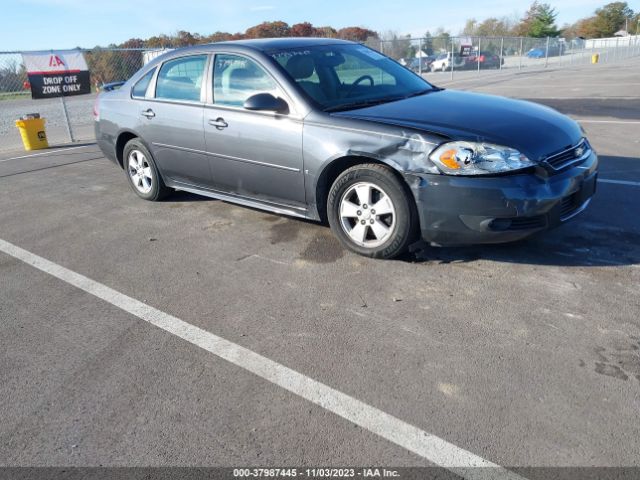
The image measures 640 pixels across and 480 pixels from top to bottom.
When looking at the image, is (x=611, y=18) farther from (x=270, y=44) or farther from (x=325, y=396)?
(x=325, y=396)

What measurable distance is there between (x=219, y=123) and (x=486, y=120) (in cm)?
229

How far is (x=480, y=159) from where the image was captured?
12.0 feet

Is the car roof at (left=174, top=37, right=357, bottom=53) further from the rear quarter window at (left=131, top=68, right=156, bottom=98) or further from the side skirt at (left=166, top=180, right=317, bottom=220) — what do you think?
the side skirt at (left=166, top=180, right=317, bottom=220)

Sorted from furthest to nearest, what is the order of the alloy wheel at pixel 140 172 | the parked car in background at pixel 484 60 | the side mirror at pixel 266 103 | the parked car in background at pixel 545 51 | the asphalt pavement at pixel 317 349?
the parked car in background at pixel 545 51 → the parked car in background at pixel 484 60 → the alloy wheel at pixel 140 172 → the side mirror at pixel 266 103 → the asphalt pavement at pixel 317 349

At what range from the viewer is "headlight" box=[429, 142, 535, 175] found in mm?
3641

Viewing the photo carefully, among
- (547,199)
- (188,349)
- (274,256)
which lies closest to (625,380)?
(547,199)

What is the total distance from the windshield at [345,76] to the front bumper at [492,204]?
1.15 m

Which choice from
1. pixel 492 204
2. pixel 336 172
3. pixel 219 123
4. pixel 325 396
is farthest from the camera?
pixel 219 123

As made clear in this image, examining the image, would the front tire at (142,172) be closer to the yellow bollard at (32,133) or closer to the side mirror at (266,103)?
the side mirror at (266,103)

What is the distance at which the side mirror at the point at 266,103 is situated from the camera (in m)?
4.37

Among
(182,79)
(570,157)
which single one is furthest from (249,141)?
(570,157)

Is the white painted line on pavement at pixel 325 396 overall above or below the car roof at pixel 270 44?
below

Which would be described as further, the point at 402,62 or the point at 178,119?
the point at 402,62

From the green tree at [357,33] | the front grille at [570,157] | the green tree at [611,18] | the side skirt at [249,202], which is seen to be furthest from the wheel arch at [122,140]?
the green tree at [611,18]
